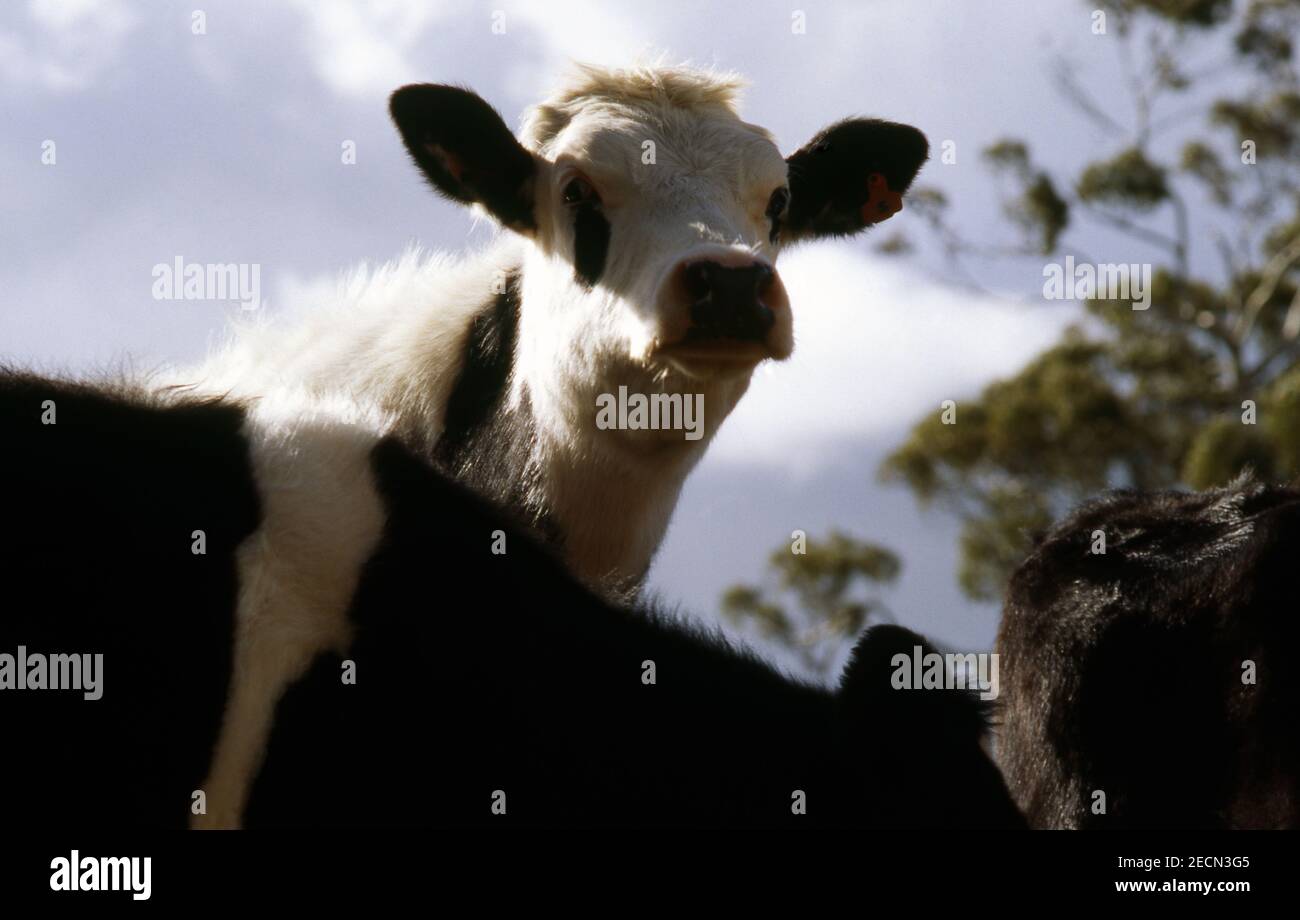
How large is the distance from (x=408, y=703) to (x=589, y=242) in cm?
376

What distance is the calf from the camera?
6.89 m

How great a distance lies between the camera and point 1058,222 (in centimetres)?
3266

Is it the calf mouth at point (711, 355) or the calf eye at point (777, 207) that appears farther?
the calf eye at point (777, 207)

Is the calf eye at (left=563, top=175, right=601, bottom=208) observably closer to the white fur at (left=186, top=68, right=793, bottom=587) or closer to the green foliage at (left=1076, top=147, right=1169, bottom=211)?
the white fur at (left=186, top=68, right=793, bottom=587)

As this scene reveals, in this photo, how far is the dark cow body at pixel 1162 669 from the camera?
18.4 ft

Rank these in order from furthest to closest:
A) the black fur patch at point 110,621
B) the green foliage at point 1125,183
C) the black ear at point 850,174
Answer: the green foliage at point 1125,183 < the black ear at point 850,174 < the black fur patch at point 110,621

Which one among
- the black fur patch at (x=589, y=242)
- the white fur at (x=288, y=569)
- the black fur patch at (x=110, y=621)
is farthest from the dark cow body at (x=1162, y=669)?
the black fur patch at (x=110, y=621)

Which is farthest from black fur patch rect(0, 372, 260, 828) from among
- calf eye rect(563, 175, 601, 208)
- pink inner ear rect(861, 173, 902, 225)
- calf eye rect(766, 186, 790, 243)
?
pink inner ear rect(861, 173, 902, 225)

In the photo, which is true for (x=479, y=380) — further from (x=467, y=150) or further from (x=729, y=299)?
(x=729, y=299)

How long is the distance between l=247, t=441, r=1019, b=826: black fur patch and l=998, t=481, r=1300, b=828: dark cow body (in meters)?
2.33

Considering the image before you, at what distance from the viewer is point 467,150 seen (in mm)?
7633

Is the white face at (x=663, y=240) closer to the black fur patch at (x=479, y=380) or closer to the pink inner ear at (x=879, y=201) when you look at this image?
the black fur patch at (x=479, y=380)

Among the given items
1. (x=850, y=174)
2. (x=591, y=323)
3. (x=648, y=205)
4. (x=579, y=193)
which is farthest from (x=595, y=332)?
(x=850, y=174)
